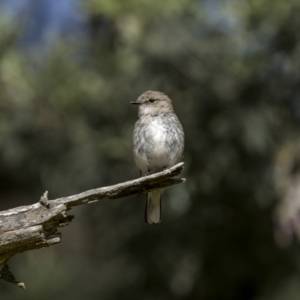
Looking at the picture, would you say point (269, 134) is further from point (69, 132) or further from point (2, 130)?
point (2, 130)

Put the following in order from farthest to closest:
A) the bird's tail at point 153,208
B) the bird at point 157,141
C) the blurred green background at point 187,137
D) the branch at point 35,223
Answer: the blurred green background at point 187,137 < the bird's tail at point 153,208 < the bird at point 157,141 < the branch at point 35,223

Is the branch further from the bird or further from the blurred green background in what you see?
the blurred green background

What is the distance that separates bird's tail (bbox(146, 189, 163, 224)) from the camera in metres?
5.66

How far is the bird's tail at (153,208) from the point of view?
18.6ft

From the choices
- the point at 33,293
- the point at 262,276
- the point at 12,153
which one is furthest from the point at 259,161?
the point at 33,293

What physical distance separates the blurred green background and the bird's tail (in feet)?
3.74

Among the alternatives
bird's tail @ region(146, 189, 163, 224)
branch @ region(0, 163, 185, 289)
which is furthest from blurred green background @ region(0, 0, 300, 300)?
branch @ region(0, 163, 185, 289)

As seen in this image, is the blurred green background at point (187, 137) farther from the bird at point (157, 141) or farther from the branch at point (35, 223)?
the branch at point (35, 223)

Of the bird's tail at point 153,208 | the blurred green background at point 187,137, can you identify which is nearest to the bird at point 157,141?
the bird's tail at point 153,208

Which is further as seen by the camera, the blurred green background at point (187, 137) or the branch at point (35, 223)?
the blurred green background at point (187, 137)

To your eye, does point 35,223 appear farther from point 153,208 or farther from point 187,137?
point 187,137

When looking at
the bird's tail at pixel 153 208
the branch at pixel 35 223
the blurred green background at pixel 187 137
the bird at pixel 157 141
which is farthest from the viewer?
the blurred green background at pixel 187 137

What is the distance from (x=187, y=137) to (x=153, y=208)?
1.50 m

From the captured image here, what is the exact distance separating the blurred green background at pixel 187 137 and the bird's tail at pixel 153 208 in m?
1.14
